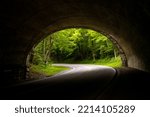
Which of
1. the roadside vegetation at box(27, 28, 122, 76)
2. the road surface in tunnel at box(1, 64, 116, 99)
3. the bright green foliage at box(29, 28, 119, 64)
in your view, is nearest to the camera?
the road surface in tunnel at box(1, 64, 116, 99)

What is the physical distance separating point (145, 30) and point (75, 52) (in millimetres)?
53420

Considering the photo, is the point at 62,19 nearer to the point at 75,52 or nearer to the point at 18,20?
the point at 18,20

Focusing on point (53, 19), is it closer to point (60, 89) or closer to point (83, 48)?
point (60, 89)

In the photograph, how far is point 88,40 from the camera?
206 ft

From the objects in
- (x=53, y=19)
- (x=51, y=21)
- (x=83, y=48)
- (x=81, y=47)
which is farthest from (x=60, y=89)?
(x=81, y=47)

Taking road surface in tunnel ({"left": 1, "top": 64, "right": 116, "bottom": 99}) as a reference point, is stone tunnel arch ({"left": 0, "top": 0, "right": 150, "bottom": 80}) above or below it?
above

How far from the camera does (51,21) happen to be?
2095 centimetres

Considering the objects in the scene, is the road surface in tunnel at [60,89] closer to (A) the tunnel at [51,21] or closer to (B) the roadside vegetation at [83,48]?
(A) the tunnel at [51,21]

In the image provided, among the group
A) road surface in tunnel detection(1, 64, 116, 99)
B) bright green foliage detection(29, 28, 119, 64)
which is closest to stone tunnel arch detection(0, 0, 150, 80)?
road surface in tunnel detection(1, 64, 116, 99)

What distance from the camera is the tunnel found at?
14074 millimetres

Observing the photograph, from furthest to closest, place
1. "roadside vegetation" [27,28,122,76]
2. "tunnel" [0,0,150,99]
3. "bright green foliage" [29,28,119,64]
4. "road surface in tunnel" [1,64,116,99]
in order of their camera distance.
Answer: "bright green foliage" [29,28,119,64], "roadside vegetation" [27,28,122,76], "tunnel" [0,0,150,99], "road surface in tunnel" [1,64,116,99]

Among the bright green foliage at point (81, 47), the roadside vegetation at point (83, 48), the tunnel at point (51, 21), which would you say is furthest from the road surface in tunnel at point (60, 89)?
the bright green foliage at point (81, 47)

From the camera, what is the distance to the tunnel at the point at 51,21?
14.1 meters

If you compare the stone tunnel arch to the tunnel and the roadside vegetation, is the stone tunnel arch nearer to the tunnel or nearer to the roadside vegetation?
the tunnel
